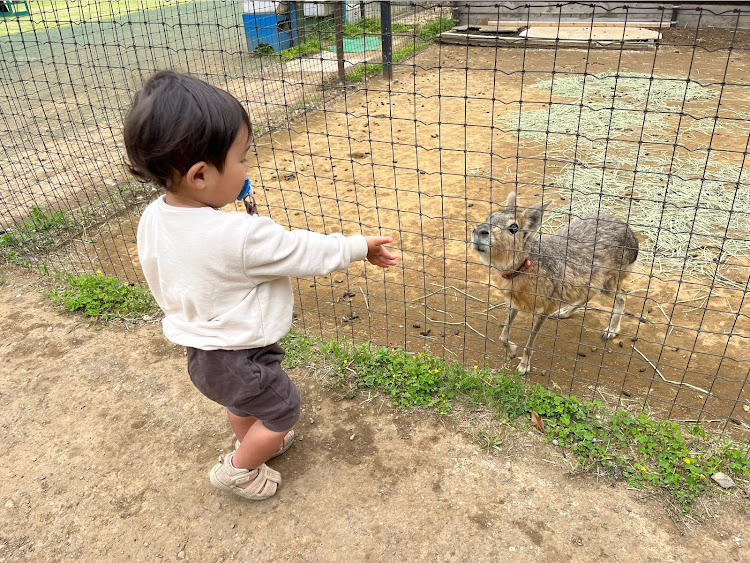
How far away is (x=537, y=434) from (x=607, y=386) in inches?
33.1

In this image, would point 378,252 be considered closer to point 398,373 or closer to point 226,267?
point 226,267

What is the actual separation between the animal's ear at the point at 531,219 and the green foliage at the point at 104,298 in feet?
9.14

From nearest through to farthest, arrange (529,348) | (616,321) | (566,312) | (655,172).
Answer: (529,348) → (616,321) → (566,312) → (655,172)

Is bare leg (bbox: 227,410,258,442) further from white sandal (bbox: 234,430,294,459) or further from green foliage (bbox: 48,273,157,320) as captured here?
green foliage (bbox: 48,273,157,320)

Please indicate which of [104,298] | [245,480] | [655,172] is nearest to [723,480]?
[245,480]

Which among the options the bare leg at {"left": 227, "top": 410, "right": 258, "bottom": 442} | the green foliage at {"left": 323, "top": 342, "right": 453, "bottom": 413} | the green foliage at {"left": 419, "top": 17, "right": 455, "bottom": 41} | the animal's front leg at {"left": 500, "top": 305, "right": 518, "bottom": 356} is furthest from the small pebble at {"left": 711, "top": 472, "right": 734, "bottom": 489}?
the green foliage at {"left": 419, "top": 17, "right": 455, "bottom": 41}

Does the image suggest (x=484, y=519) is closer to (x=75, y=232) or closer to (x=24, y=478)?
(x=24, y=478)

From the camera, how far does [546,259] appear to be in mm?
3934

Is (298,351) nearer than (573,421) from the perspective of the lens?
No

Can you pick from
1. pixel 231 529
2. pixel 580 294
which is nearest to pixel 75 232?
pixel 231 529

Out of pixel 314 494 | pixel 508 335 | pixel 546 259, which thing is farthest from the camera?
pixel 508 335

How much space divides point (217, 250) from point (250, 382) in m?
0.61

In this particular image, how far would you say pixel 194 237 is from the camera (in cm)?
198

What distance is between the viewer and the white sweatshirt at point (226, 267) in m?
1.99
